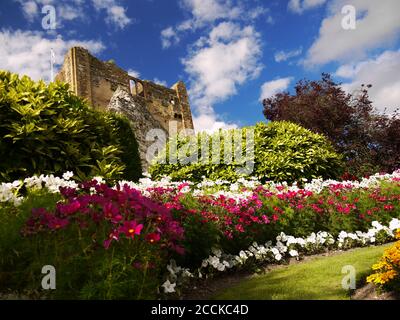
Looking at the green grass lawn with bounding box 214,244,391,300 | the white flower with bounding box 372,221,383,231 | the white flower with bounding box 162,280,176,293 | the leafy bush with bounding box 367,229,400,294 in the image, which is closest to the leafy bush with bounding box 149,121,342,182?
the white flower with bounding box 372,221,383,231

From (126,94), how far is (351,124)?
1284 cm

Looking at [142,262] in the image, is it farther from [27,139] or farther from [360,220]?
[360,220]

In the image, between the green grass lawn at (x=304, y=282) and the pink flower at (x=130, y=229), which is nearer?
the pink flower at (x=130, y=229)

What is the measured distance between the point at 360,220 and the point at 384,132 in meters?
14.3

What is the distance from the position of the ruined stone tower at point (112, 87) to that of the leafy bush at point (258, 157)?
7.27 metres

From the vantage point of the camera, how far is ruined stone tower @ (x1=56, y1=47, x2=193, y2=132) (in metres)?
24.6

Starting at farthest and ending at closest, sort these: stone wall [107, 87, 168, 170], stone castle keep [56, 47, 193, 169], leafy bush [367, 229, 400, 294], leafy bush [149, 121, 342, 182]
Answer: stone castle keep [56, 47, 193, 169], stone wall [107, 87, 168, 170], leafy bush [149, 121, 342, 182], leafy bush [367, 229, 400, 294]

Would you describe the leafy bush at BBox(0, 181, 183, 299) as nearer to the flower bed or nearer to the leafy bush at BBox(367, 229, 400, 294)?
the flower bed

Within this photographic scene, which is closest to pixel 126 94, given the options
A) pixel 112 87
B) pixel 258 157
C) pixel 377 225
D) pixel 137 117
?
pixel 137 117

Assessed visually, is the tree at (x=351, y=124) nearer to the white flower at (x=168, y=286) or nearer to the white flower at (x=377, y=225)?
the white flower at (x=377, y=225)

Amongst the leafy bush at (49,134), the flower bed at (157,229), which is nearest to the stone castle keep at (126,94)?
the leafy bush at (49,134)

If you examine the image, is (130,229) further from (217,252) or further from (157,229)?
(217,252)

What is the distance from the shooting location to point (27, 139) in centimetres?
690

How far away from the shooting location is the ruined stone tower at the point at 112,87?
24.6m
